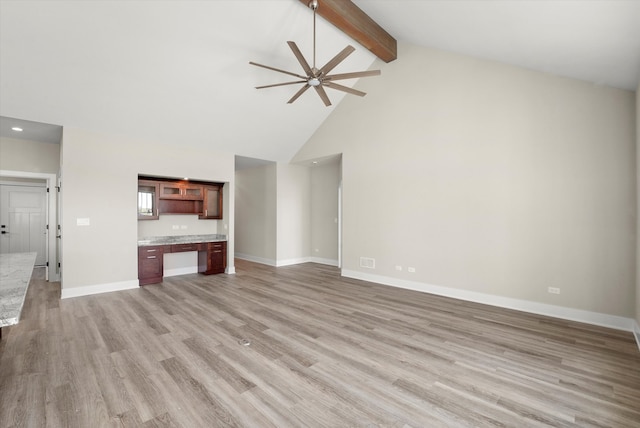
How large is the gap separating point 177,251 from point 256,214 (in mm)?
2653

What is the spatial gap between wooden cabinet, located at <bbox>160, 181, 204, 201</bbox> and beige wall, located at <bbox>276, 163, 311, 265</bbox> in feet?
6.37

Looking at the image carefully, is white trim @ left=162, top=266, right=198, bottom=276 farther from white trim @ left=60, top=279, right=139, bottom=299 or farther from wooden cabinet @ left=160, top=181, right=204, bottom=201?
wooden cabinet @ left=160, top=181, right=204, bottom=201

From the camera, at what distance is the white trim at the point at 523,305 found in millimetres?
3523

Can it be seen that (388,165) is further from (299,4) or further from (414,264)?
(299,4)

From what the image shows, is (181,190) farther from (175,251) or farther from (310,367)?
(310,367)

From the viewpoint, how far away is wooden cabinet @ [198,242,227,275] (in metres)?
6.33

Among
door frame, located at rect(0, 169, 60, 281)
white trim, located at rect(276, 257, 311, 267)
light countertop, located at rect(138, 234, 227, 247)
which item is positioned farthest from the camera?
white trim, located at rect(276, 257, 311, 267)

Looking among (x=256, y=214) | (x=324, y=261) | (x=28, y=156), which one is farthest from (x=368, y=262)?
(x=28, y=156)

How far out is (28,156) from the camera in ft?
18.6

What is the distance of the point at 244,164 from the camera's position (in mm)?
7930

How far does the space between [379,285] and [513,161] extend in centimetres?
304

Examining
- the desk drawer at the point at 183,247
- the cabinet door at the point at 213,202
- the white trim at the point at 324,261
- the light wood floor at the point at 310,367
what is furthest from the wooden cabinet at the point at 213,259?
the white trim at the point at 324,261

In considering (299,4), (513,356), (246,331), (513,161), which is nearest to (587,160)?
(513,161)

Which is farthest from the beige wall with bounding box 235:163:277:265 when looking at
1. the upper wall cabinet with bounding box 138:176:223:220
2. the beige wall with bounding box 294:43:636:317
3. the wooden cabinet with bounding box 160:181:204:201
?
the beige wall with bounding box 294:43:636:317
